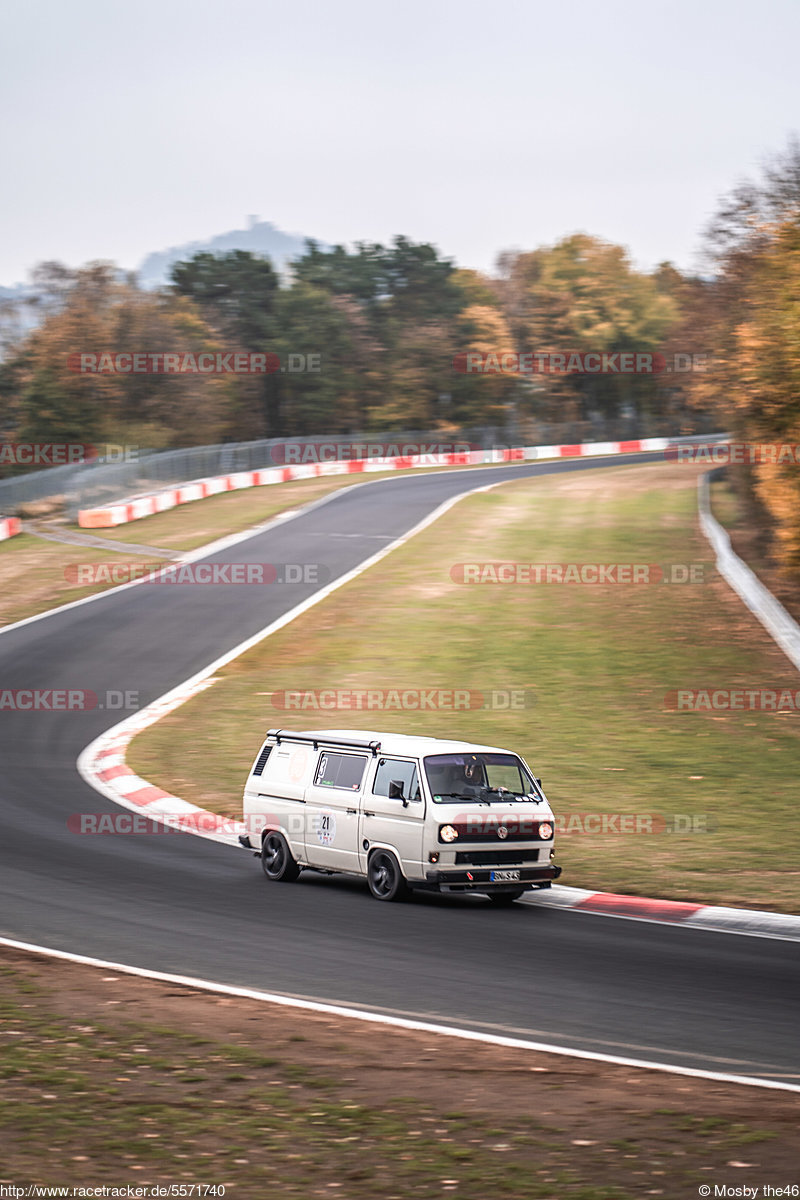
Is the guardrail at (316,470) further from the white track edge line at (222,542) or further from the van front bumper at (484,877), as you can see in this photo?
the van front bumper at (484,877)

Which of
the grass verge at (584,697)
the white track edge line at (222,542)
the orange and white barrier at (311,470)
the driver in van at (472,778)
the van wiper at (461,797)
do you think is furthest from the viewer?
the orange and white barrier at (311,470)

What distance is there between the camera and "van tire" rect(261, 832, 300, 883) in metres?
13.6

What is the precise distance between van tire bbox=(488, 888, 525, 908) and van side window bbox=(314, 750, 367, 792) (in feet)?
5.87

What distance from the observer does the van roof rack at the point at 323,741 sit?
43.5 ft

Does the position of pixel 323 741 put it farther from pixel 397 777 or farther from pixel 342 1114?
pixel 342 1114

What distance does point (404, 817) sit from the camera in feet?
41.1

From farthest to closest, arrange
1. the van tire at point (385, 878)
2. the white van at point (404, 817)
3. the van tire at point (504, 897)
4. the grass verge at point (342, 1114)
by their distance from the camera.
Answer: the van tire at point (504, 897)
the van tire at point (385, 878)
the white van at point (404, 817)
the grass verge at point (342, 1114)

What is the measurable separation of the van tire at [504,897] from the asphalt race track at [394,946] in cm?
16

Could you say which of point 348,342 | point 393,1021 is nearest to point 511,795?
point 393,1021

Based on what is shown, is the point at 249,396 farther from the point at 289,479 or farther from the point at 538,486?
the point at 538,486

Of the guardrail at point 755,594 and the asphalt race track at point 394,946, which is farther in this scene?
the guardrail at point 755,594

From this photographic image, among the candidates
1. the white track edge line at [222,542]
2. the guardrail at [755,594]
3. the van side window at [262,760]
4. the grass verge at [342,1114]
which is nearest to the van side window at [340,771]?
the van side window at [262,760]

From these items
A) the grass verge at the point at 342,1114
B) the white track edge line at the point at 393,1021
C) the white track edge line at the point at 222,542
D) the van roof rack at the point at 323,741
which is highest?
the white track edge line at the point at 222,542

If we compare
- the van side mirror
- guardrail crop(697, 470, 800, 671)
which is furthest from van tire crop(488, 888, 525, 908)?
guardrail crop(697, 470, 800, 671)
